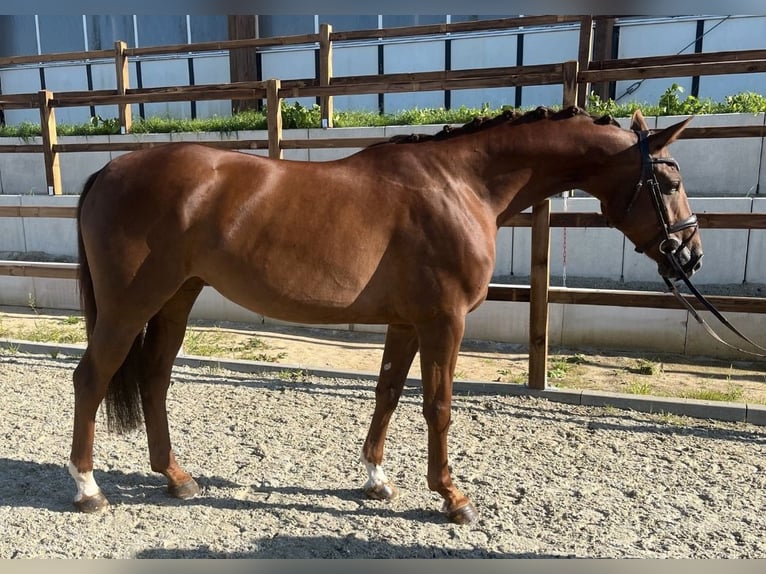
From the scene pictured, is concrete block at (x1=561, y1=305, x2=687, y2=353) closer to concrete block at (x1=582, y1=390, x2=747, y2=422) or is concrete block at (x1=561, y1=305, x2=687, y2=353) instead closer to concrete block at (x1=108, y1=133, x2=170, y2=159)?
concrete block at (x1=582, y1=390, x2=747, y2=422)

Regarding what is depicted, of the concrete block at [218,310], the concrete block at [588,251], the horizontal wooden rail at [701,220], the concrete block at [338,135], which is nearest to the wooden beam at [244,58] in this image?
the concrete block at [338,135]

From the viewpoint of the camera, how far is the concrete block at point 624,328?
530 centimetres

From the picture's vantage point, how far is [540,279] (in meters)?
4.13

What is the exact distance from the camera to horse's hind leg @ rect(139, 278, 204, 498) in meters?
2.83

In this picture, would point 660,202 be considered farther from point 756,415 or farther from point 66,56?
point 66,56

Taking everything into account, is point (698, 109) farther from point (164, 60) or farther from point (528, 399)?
point (164, 60)

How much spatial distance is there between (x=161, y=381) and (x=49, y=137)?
5459mm

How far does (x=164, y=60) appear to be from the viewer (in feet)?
34.7

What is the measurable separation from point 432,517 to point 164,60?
10.4 meters

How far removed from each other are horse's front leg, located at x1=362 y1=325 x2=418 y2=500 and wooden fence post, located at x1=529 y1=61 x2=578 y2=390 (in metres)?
1.64

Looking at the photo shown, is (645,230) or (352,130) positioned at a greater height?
(352,130)

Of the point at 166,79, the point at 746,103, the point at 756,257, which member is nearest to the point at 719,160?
the point at 746,103

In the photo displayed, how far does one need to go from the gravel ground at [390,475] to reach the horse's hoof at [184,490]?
1.5 inches

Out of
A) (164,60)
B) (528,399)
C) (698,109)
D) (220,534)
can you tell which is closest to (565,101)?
(528,399)
